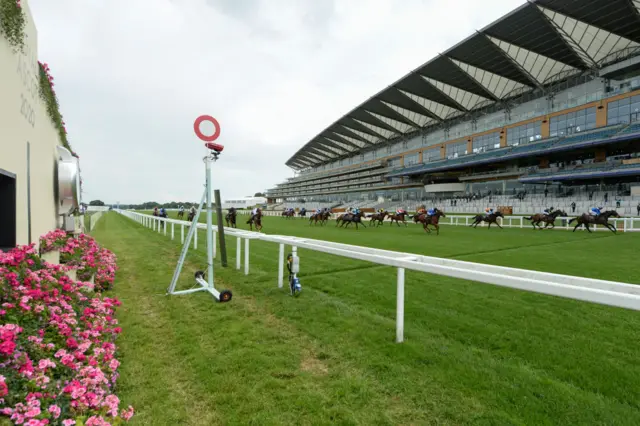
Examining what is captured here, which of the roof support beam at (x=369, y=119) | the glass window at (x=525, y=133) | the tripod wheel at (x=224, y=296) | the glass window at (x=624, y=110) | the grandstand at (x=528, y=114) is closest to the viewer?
the tripod wheel at (x=224, y=296)

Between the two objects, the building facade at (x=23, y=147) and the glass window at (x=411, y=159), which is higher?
the glass window at (x=411, y=159)

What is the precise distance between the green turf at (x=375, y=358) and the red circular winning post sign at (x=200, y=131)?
2.21 meters

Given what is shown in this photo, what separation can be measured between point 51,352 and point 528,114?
47.3 m

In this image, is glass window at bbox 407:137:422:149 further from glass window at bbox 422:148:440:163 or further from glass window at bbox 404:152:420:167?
glass window at bbox 422:148:440:163

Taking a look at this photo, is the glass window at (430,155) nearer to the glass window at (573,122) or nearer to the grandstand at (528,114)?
the grandstand at (528,114)

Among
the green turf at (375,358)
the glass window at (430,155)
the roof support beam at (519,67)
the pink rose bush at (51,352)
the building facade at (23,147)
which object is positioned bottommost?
the green turf at (375,358)

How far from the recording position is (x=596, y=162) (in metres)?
31.7

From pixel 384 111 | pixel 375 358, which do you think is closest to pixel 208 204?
→ pixel 375 358

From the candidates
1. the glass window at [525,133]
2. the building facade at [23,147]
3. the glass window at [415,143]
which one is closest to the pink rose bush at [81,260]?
the building facade at [23,147]

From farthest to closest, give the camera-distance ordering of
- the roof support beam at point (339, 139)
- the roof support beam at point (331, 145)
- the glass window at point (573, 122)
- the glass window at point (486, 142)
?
the roof support beam at point (331, 145) < the roof support beam at point (339, 139) < the glass window at point (486, 142) < the glass window at point (573, 122)

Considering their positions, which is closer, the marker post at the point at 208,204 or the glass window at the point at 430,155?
the marker post at the point at 208,204

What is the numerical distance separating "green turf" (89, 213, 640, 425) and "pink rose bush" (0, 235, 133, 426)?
0.87ft

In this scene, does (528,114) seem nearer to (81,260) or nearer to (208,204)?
(208,204)

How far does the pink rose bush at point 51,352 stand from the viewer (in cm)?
157
